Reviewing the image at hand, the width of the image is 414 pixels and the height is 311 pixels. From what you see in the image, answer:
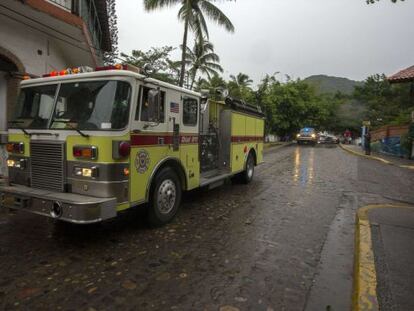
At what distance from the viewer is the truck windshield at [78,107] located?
4.59m

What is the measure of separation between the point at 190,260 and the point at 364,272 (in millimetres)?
2139

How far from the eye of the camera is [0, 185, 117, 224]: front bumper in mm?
4141

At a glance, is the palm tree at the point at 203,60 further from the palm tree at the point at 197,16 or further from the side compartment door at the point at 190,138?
the side compartment door at the point at 190,138

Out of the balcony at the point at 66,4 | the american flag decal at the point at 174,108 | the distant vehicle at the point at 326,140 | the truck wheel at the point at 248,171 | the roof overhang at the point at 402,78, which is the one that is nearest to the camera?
the american flag decal at the point at 174,108

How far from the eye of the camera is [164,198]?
566 cm

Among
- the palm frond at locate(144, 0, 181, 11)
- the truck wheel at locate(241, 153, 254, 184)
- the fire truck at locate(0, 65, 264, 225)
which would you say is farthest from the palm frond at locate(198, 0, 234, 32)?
the fire truck at locate(0, 65, 264, 225)

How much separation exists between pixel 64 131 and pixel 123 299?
2580 millimetres

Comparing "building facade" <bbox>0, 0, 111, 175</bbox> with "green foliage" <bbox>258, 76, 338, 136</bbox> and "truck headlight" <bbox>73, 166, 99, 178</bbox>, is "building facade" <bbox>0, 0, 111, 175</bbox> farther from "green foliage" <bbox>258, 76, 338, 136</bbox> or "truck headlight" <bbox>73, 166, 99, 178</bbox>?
"green foliage" <bbox>258, 76, 338, 136</bbox>

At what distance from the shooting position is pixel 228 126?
845cm

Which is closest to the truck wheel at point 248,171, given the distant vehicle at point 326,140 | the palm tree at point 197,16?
the palm tree at point 197,16

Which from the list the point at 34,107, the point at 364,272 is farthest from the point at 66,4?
the point at 364,272

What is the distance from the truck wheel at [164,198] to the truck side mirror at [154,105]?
0.95m

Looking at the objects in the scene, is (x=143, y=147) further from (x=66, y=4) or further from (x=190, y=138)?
(x=66, y=4)

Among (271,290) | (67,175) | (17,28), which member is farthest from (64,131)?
(17,28)
